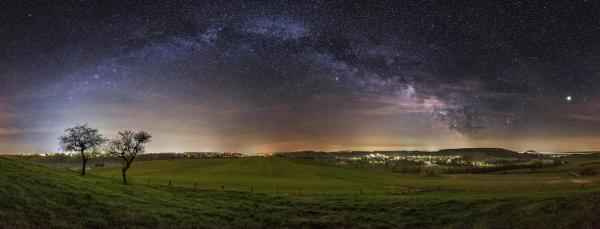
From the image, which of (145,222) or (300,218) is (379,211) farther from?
(145,222)

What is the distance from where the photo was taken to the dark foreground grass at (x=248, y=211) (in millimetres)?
28688

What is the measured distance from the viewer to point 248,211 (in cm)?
4078

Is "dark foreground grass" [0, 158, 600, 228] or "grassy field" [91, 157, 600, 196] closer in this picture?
"dark foreground grass" [0, 158, 600, 228]

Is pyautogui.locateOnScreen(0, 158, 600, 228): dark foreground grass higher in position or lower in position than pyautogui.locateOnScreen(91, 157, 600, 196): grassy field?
higher

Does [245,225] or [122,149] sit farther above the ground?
[122,149]

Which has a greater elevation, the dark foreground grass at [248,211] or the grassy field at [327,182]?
the dark foreground grass at [248,211]

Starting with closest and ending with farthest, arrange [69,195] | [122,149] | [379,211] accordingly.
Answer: [69,195] → [379,211] → [122,149]

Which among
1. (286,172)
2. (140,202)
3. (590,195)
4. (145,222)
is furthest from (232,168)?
(590,195)

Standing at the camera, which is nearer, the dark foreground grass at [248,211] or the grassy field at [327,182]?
the dark foreground grass at [248,211]

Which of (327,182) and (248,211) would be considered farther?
(327,182)

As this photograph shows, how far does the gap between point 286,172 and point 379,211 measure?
10423 cm

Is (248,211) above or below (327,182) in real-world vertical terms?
above

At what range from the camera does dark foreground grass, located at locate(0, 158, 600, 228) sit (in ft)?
94.1

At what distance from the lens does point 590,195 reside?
100 ft
